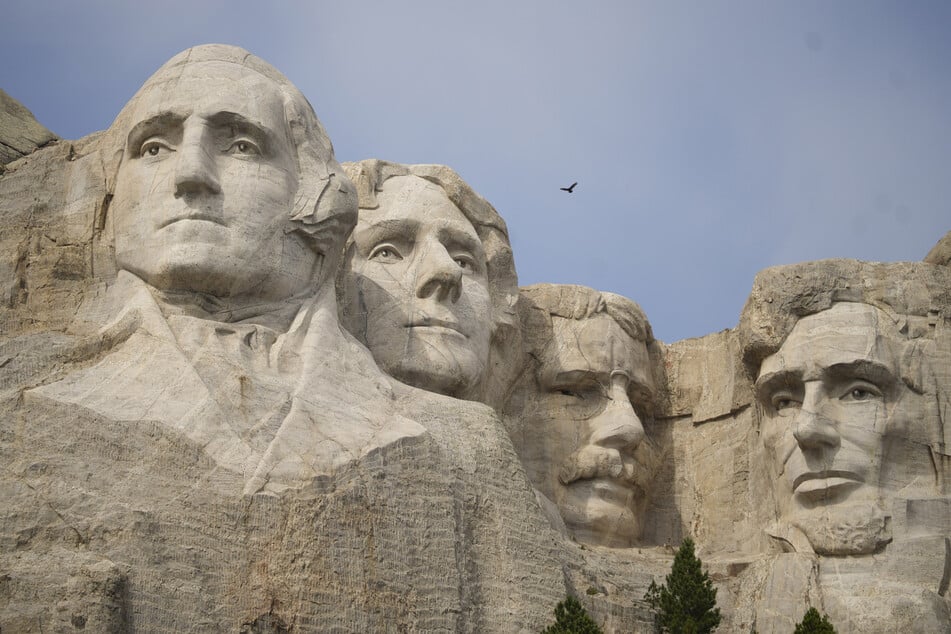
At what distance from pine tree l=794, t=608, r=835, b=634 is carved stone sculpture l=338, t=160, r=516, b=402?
352 centimetres

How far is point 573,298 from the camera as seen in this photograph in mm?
21094

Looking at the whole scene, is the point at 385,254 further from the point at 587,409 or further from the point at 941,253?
the point at 941,253

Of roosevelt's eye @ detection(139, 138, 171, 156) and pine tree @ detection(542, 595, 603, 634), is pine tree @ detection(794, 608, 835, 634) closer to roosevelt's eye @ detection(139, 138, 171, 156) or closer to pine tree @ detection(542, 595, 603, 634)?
pine tree @ detection(542, 595, 603, 634)

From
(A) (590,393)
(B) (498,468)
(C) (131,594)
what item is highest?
(A) (590,393)

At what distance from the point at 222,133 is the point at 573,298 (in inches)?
173

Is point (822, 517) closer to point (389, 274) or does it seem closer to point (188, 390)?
point (389, 274)

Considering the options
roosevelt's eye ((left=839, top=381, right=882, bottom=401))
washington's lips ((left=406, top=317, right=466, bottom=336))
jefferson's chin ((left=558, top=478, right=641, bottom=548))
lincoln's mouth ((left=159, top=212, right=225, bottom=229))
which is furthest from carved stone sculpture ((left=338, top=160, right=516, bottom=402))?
roosevelt's eye ((left=839, top=381, right=882, bottom=401))

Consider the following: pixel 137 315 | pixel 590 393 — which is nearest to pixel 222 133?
pixel 137 315

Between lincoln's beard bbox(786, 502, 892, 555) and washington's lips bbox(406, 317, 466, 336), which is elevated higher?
washington's lips bbox(406, 317, 466, 336)

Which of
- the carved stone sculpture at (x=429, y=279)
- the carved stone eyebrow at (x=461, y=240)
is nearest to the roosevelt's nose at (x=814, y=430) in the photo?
the carved stone sculpture at (x=429, y=279)

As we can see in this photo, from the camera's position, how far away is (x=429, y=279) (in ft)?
62.9

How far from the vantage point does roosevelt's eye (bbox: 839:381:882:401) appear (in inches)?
769

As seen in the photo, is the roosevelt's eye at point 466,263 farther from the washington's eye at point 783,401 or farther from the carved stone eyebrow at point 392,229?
the washington's eye at point 783,401

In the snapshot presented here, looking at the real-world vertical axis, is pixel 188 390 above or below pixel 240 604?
above
